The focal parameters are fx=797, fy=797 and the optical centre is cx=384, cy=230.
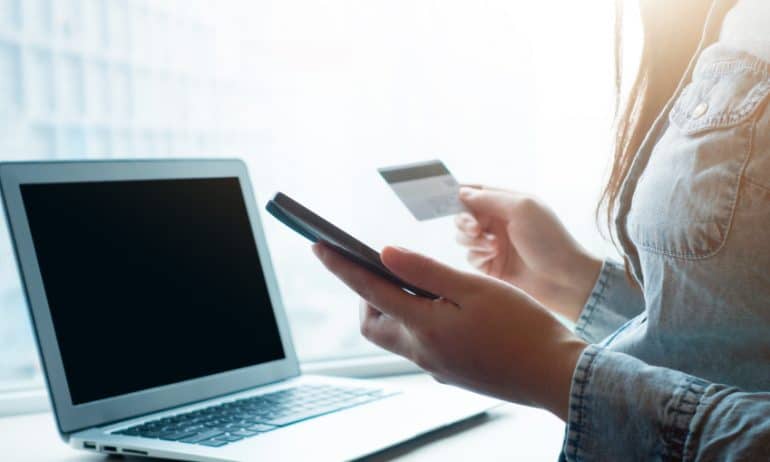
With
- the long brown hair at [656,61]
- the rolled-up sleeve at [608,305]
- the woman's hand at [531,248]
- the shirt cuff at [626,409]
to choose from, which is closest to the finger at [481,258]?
the woman's hand at [531,248]

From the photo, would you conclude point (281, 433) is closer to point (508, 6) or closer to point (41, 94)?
point (41, 94)

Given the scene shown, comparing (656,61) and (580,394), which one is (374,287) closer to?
(580,394)

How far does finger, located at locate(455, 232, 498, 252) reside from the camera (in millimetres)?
1048

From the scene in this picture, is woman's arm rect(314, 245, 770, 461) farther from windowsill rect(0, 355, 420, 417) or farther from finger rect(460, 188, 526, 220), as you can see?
windowsill rect(0, 355, 420, 417)

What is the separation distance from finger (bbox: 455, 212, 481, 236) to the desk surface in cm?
23

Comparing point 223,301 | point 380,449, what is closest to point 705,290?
point 380,449

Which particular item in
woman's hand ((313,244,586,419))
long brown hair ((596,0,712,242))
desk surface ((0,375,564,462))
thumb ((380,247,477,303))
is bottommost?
desk surface ((0,375,564,462))

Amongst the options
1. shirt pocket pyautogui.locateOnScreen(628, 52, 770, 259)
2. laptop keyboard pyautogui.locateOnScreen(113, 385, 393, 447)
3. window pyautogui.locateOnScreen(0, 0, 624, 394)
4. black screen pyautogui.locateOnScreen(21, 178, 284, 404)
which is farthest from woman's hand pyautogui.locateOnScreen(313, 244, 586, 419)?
window pyautogui.locateOnScreen(0, 0, 624, 394)

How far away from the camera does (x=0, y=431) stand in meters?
0.94

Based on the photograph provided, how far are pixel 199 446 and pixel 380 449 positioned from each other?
17cm

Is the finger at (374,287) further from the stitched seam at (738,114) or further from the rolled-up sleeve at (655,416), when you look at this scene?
the stitched seam at (738,114)

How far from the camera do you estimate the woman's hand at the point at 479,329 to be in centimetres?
60

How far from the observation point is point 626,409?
56 centimetres

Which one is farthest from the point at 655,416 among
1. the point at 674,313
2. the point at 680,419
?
the point at 674,313
